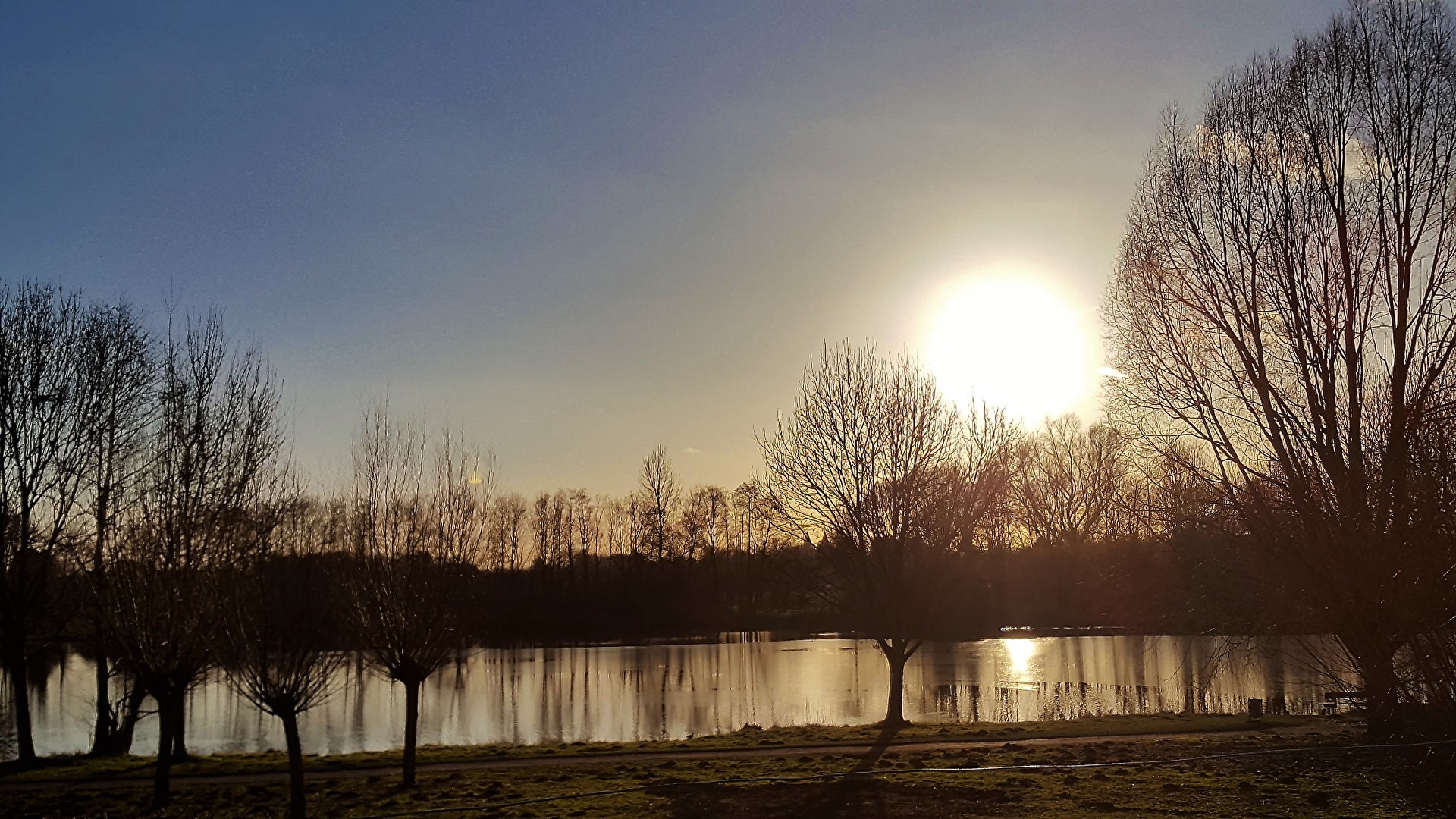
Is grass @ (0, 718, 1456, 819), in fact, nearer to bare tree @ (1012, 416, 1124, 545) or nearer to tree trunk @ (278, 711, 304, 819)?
tree trunk @ (278, 711, 304, 819)

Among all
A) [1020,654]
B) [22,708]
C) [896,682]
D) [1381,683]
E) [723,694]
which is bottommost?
[1020,654]

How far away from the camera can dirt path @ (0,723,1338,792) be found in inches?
692

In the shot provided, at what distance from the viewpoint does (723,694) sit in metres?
35.2

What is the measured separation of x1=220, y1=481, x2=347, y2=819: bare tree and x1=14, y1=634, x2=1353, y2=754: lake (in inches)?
149

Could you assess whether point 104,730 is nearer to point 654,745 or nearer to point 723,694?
point 654,745

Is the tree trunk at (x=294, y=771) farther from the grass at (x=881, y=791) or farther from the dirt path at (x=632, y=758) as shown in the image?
the dirt path at (x=632, y=758)

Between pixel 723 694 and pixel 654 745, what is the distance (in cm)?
1448

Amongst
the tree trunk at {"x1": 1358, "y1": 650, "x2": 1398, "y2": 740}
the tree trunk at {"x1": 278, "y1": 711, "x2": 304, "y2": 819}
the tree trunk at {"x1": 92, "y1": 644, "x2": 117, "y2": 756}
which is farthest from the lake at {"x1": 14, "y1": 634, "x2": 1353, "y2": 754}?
the tree trunk at {"x1": 1358, "y1": 650, "x2": 1398, "y2": 740}

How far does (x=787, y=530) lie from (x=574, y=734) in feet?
25.9

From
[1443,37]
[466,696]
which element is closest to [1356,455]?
[1443,37]

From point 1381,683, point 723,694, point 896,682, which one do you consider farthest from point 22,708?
point 1381,683

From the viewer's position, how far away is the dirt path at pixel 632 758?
1759 centimetres

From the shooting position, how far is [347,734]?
27.8 meters

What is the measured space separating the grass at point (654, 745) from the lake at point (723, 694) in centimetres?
157
